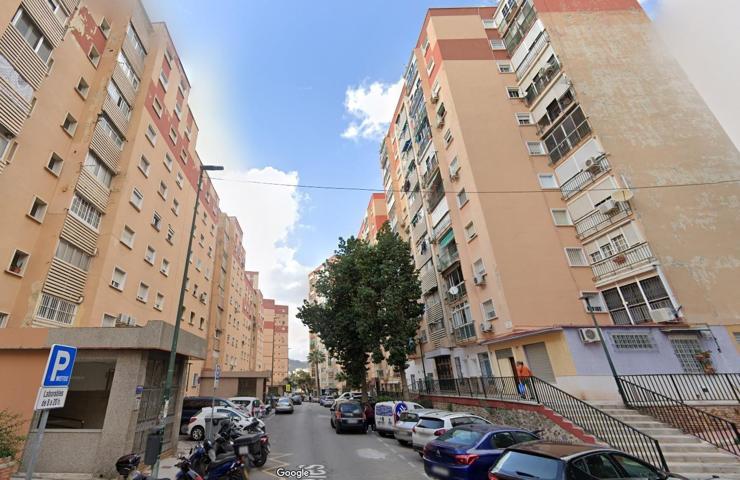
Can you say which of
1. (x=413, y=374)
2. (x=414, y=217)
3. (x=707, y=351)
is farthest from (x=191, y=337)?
(x=413, y=374)

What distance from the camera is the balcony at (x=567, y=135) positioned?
20.8 metres

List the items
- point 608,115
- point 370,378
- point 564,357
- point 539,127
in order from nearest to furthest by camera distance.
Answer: point 564,357 < point 608,115 < point 539,127 < point 370,378

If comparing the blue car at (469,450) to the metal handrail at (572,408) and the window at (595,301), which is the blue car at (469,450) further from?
the window at (595,301)

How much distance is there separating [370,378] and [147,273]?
37.3 meters

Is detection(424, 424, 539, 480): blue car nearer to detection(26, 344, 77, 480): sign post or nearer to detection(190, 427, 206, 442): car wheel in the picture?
detection(26, 344, 77, 480): sign post

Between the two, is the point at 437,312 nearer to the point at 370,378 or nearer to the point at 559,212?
the point at 559,212

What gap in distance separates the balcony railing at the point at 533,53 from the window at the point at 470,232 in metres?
12.5

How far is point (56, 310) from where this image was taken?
591 inches

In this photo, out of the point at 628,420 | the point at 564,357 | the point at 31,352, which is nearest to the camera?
the point at 31,352

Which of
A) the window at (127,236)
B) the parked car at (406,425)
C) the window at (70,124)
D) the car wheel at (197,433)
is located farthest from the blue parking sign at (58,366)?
the window at (70,124)

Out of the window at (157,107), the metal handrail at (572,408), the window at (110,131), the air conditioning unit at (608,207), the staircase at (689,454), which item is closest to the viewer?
the staircase at (689,454)

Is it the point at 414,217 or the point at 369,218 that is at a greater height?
the point at 369,218

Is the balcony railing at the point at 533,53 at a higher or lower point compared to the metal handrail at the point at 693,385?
higher

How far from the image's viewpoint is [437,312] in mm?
27828
